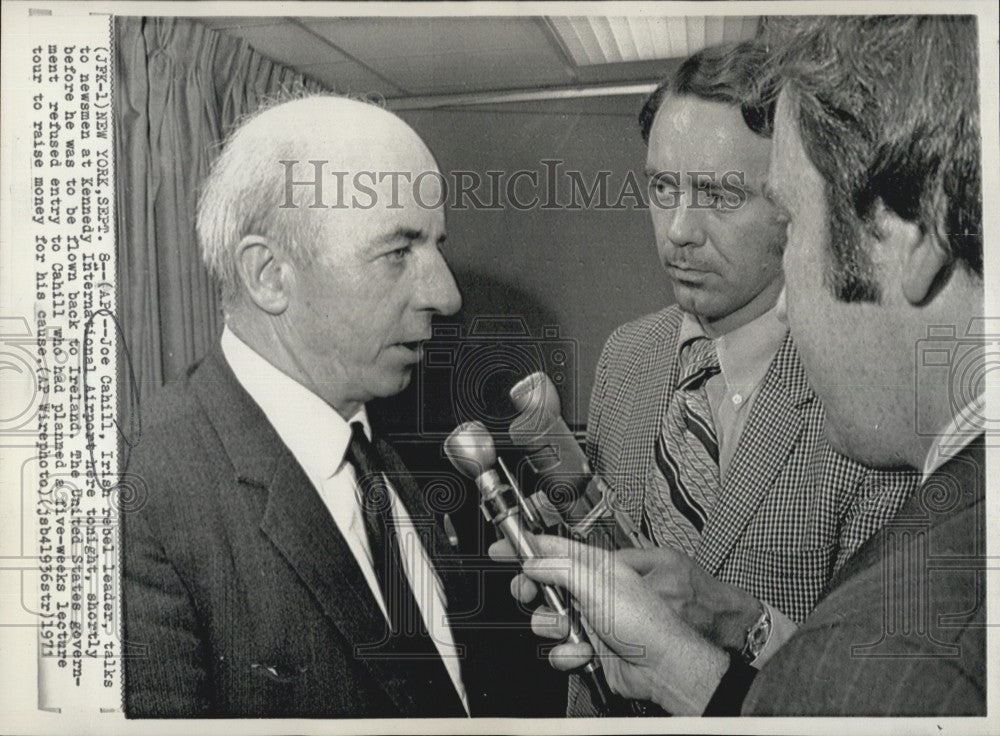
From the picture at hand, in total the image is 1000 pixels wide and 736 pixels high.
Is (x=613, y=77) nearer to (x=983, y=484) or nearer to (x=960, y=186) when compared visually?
(x=960, y=186)

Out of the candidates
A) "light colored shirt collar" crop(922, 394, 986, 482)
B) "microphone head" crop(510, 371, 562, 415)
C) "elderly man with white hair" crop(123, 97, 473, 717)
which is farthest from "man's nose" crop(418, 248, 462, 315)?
"light colored shirt collar" crop(922, 394, 986, 482)

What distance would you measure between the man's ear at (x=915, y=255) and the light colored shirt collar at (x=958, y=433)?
17 cm

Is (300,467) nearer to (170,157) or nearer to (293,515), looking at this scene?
(293,515)

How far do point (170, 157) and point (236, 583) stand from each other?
57 centimetres

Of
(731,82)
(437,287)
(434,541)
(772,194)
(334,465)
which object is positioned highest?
(731,82)

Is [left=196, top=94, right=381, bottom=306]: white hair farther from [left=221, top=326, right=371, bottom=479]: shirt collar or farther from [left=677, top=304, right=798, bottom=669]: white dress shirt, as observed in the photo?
[left=677, top=304, right=798, bottom=669]: white dress shirt

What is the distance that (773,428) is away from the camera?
1062mm

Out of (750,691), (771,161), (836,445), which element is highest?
(771,161)

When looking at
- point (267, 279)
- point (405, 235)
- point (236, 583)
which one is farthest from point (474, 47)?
point (236, 583)

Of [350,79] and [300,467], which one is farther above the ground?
[350,79]

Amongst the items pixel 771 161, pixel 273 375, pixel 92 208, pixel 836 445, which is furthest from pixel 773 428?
pixel 92 208

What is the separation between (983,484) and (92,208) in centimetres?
127

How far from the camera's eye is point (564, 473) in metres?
1.10

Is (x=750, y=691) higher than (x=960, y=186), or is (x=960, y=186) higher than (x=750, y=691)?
(x=960, y=186)
